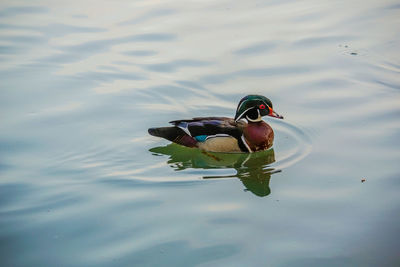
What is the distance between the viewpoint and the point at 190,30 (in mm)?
13266

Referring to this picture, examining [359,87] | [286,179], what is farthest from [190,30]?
[286,179]

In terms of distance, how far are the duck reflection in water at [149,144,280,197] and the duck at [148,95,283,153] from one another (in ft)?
0.35

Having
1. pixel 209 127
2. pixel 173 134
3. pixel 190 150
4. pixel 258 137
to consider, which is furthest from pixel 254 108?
pixel 173 134

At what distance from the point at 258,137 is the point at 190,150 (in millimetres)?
1047

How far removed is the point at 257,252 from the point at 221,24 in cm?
772

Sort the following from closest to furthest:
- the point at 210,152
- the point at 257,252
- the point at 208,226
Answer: the point at 257,252 → the point at 208,226 → the point at 210,152

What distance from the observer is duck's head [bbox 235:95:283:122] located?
9.59 metres

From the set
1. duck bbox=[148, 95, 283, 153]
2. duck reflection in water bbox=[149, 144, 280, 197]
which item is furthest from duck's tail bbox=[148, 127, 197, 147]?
duck reflection in water bbox=[149, 144, 280, 197]

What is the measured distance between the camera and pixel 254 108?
9.66 m

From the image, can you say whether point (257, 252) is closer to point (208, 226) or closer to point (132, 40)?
point (208, 226)

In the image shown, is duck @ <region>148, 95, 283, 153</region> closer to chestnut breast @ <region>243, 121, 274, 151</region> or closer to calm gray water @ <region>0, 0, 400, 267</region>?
chestnut breast @ <region>243, 121, 274, 151</region>

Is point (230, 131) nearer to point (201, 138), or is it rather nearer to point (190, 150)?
point (201, 138)

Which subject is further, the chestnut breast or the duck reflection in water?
the chestnut breast

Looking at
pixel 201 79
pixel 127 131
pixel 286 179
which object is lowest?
pixel 286 179
